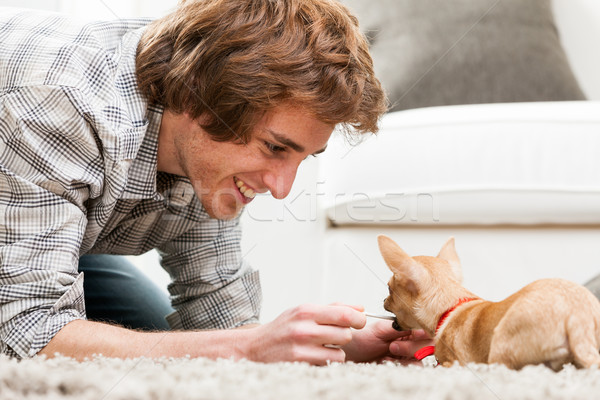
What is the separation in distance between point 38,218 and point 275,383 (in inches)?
20.6

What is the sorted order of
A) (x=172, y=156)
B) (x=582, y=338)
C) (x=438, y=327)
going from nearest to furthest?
(x=582, y=338) → (x=438, y=327) → (x=172, y=156)

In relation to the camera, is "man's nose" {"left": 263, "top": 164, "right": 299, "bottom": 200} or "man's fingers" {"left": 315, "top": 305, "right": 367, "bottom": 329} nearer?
"man's fingers" {"left": 315, "top": 305, "right": 367, "bottom": 329}

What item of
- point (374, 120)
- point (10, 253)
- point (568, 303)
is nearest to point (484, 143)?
point (374, 120)

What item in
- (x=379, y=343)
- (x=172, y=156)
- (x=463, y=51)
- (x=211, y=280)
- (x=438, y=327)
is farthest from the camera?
(x=463, y=51)

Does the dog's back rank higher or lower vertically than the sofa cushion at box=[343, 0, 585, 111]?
lower

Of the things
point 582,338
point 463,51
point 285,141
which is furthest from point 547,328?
point 463,51

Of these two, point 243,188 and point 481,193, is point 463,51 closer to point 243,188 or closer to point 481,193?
point 481,193

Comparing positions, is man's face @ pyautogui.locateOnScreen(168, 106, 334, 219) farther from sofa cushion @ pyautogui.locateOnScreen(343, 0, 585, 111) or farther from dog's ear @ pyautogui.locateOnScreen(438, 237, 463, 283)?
sofa cushion @ pyautogui.locateOnScreen(343, 0, 585, 111)

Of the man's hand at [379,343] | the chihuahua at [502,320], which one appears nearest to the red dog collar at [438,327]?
the chihuahua at [502,320]

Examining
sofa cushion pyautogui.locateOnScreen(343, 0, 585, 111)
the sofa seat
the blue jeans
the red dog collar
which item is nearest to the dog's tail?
the red dog collar

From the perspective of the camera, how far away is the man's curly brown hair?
1118mm

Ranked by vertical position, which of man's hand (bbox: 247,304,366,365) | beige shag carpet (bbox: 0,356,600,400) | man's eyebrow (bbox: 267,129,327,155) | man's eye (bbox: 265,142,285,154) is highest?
man's eyebrow (bbox: 267,129,327,155)

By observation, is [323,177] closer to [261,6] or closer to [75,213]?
[261,6]

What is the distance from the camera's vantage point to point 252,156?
3.76 feet
